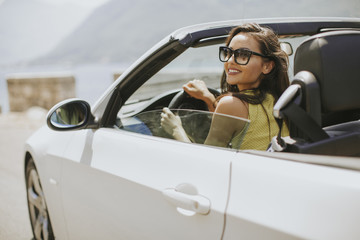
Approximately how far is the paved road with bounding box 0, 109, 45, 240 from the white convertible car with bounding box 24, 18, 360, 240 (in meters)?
1.02

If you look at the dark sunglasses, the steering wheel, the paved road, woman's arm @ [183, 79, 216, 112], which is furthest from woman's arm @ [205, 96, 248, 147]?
the paved road

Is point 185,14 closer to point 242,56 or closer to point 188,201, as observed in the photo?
point 242,56

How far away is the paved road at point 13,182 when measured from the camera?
324 centimetres

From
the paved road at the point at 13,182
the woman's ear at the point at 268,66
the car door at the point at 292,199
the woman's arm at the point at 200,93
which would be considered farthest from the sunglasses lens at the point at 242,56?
the paved road at the point at 13,182

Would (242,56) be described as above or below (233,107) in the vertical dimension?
above

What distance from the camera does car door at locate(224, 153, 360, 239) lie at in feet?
3.30

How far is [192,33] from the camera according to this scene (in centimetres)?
183

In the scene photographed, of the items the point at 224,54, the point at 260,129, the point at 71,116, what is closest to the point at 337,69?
the point at 260,129

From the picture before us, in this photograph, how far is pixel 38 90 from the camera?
974 centimetres

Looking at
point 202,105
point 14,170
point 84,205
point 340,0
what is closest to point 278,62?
point 340,0

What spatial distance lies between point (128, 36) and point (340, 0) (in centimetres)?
19189

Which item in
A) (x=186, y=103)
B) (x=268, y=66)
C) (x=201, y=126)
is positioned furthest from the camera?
(x=186, y=103)

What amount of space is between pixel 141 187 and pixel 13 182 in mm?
3435

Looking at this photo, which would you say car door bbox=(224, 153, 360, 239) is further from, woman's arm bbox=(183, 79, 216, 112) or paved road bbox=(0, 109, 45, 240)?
paved road bbox=(0, 109, 45, 240)
